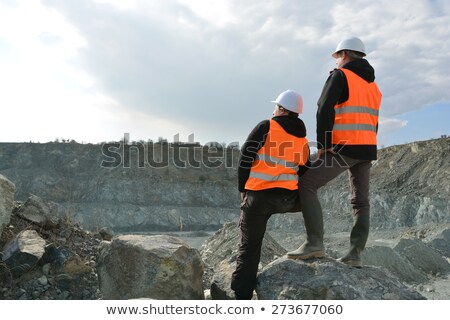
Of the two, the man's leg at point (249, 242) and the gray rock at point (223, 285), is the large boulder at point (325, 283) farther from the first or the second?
the gray rock at point (223, 285)

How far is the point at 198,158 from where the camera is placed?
36281 millimetres

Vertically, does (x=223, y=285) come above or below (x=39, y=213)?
below

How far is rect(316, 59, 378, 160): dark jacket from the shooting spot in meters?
3.72

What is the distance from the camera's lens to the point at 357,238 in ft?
13.5

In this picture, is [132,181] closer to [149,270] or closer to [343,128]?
[149,270]

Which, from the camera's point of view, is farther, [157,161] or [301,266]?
[157,161]

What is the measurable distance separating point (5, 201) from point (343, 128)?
425 cm

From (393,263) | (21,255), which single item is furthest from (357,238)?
(393,263)

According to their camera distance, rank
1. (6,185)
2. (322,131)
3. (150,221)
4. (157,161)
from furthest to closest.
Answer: (157,161) → (150,221) → (6,185) → (322,131)

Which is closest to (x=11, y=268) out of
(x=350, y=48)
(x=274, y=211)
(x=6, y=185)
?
(x=6, y=185)

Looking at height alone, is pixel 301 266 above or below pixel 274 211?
below

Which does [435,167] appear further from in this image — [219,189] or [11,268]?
[11,268]

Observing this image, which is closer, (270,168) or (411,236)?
(270,168)
